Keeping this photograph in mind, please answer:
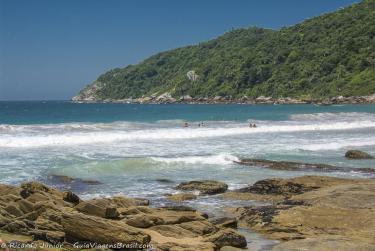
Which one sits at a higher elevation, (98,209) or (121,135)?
(98,209)

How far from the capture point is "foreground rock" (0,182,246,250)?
9992mm

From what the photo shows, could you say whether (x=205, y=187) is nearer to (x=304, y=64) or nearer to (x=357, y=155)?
(x=357, y=155)

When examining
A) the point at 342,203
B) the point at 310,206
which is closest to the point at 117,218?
the point at 310,206

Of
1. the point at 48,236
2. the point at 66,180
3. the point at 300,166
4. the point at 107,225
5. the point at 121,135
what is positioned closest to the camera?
the point at 107,225

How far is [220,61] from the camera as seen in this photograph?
18012 cm

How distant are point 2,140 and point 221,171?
20.5 meters

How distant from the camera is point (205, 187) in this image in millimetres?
17688

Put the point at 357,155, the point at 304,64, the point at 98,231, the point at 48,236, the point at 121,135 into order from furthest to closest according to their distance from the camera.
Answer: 1. the point at 304,64
2. the point at 121,135
3. the point at 357,155
4. the point at 48,236
5. the point at 98,231

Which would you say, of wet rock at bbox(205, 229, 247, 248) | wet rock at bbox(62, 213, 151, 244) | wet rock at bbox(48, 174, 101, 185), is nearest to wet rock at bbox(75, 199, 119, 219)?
wet rock at bbox(62, 213, 151, 244)

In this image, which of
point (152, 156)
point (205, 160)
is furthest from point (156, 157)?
point (205, 160)

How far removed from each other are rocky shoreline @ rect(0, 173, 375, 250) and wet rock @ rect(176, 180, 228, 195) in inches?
43.9

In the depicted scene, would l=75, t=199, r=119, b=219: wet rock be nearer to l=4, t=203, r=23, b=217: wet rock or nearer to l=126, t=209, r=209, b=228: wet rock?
l=126, t=209, r=209, b=228: wet rock

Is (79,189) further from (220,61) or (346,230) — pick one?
(220,61)

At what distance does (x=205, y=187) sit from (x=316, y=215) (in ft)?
18.3
